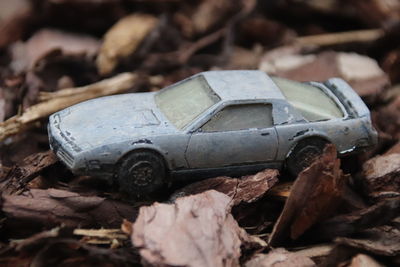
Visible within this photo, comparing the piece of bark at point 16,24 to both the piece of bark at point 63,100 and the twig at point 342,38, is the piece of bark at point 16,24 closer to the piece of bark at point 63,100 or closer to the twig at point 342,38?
the piece of bark at point 63,100

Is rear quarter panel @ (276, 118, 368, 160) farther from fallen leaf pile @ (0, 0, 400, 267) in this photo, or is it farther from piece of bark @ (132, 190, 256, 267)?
piece of bark @ (132, 190, 256, 267)

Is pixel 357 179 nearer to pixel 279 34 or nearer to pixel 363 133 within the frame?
pixel 363 133

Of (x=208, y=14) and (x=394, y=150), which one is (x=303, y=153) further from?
(x=208, y=14)

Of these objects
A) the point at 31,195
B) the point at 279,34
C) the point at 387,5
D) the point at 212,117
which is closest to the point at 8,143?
the point at 31,195

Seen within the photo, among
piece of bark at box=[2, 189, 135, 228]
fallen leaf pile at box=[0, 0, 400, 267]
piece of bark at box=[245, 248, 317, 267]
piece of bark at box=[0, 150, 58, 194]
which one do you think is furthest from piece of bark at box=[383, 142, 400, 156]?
piece of bark at box=[0, 150, 58, 194]

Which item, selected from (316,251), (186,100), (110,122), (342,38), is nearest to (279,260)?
(316,251)

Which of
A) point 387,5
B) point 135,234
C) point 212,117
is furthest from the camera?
point 387,5
